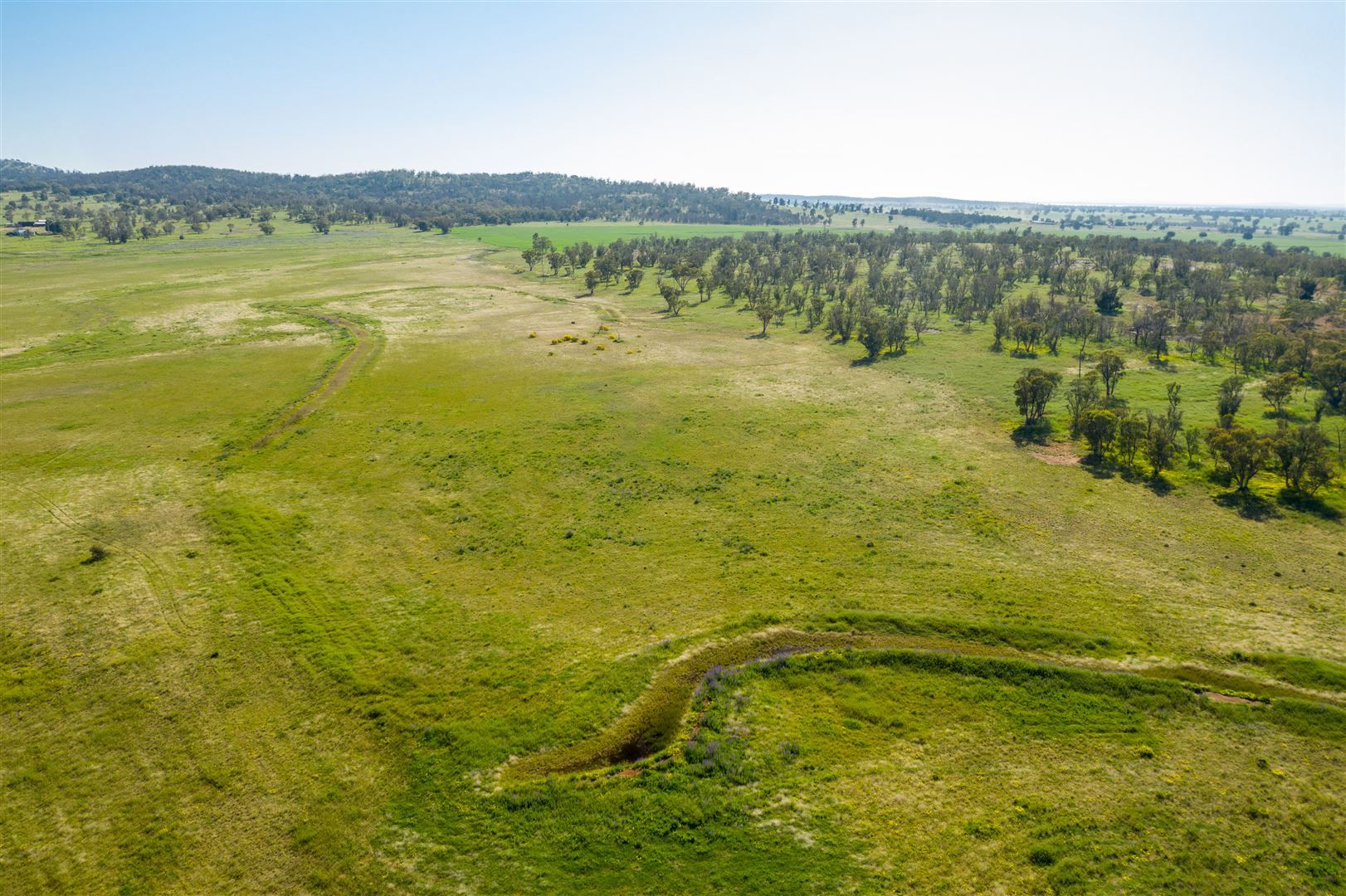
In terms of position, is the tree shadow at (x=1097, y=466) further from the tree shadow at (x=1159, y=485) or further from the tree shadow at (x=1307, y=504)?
the tree shadow at (x=1307, y=504)

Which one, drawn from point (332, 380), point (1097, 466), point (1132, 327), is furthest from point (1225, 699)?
point (1132, 327)

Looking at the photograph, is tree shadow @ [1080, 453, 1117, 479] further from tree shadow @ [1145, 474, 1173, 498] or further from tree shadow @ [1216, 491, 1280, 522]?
tree shadow @ [1216, 491, 1280, 522]

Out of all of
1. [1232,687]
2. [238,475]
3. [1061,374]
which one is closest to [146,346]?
[238,475]

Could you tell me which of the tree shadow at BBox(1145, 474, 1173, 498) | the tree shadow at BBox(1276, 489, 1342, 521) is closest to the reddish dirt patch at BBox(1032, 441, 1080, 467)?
the tree shadow at BBox(1145, 474, 1173, 498)

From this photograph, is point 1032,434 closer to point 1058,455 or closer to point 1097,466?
point 1058,455

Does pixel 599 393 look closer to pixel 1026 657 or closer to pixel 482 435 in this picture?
pixel 482 435
